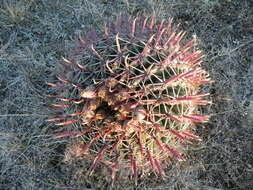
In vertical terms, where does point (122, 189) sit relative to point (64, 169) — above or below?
above

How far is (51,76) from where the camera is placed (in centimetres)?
332

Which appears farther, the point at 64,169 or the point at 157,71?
the point at 64,169

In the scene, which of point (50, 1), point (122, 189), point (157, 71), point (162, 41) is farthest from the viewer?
point (50, 1)

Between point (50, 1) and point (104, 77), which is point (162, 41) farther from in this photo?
point (50, 1)

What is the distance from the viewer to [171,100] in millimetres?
1799

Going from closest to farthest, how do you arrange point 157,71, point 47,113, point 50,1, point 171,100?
point 171,100 < point 157,71 < point 47,113 < point 50,1

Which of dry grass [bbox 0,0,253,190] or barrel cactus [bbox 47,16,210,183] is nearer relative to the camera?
barrel cactus [bbox 47,16,210,183]

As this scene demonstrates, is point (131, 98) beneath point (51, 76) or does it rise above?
above

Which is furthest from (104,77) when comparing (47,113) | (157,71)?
(47,113)

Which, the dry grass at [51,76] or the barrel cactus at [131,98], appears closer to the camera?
the barrel cactus at [131,98]

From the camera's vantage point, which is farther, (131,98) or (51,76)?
(51,76)

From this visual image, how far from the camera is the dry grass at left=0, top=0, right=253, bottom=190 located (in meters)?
2.97

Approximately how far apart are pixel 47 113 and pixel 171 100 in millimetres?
1782

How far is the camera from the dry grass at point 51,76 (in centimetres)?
297
